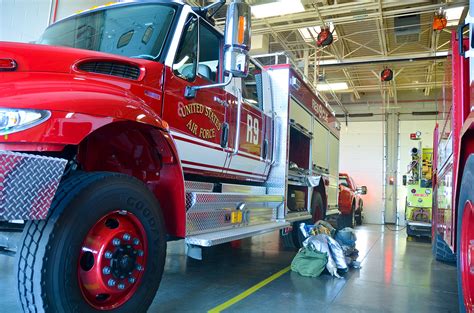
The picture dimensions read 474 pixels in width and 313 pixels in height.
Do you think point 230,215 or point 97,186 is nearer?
point 97,186

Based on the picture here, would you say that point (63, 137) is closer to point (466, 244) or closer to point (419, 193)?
point (466, 244)

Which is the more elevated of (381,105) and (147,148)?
(381,105)

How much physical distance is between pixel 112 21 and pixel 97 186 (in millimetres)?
1709

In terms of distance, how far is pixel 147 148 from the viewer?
2998 mm

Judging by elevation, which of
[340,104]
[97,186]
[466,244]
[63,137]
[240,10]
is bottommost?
[466,244]

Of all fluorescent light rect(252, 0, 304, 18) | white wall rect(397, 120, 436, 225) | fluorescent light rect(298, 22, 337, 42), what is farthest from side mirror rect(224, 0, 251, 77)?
white wall rect(397, 120, 436, 225)

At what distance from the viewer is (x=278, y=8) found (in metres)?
8.67

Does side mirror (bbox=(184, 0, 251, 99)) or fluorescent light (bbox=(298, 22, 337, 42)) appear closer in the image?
side mirror (bbox=(184, 0, 251, 99))

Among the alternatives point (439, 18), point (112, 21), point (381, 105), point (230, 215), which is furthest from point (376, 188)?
point (112, 21)

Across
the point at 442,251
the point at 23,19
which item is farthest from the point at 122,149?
the point at 442,251

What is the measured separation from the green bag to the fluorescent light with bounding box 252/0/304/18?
5.39 meters

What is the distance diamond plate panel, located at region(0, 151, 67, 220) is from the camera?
1.82 m

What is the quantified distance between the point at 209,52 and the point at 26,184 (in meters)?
2.31

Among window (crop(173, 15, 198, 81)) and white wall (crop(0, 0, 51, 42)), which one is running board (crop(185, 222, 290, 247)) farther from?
white wall (crop(0, 0, 51, 42))
